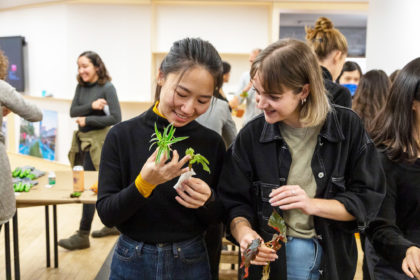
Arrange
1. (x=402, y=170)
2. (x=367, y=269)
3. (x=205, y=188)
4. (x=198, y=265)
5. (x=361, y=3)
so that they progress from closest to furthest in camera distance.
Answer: (x=205, y=188) → (x=198, y=265) → (x=402, y=170) → (x=367, y=269) → (x=361, y=3)

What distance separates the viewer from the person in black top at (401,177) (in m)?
1.55

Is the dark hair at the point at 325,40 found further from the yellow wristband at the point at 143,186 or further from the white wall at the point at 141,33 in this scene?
the white wall at the point at 141,33

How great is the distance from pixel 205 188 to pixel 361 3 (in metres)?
6.03

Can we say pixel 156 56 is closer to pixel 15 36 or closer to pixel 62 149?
pixel 62 149

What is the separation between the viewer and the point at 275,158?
135cm

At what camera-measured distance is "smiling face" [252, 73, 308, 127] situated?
1283 mm

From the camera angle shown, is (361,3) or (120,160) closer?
(120,160)

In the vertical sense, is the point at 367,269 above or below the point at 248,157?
below

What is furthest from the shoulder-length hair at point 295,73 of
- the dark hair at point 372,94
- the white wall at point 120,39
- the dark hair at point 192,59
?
the white wall at point 120,39

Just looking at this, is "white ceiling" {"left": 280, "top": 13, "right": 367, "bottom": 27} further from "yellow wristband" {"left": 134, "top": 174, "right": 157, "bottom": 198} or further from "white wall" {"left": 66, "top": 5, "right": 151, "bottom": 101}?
"yellow wristband" {"left": 134, "top": 174, "right": 157, "bottom": 198}

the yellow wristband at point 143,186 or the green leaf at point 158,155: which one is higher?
the green leaf at point 158,155

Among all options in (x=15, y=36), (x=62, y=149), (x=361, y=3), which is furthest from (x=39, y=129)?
(x=361, y=3)

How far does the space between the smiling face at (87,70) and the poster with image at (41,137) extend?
11.9 feet

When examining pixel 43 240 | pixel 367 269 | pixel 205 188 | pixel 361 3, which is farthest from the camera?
pixel 361 3
